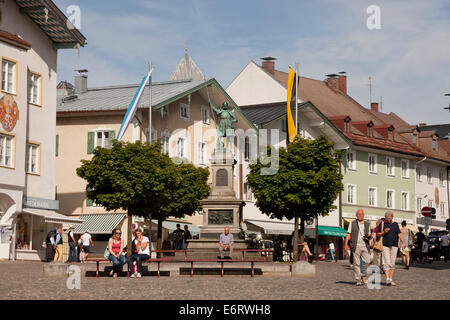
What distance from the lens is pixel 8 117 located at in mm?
37625

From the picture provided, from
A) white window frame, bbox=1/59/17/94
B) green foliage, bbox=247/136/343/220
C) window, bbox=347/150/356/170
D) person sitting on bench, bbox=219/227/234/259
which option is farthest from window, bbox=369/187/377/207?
person sitting on bench, bbox=219/227/234/259

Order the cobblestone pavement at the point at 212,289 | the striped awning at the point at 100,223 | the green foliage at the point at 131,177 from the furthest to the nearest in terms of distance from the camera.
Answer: the striped awning at the point at 100,223, the green foliage at the point at 131,177, the cobblestone pavement at the point at 212,289

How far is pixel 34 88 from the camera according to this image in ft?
136

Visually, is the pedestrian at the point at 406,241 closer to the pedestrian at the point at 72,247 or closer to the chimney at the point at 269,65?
the pedestrian at the point at 72,247

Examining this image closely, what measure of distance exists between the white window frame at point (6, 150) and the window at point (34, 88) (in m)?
3.43

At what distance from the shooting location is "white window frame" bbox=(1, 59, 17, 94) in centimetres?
3747

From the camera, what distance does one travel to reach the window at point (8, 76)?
123ft

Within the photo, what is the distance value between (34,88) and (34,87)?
0.06 m

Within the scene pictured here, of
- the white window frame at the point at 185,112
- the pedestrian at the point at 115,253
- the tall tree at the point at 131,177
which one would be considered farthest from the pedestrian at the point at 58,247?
the white window frame at the point at 185,112

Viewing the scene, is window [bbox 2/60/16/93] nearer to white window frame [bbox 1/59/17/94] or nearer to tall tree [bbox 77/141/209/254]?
white window frame [bbox 1/59/17/94]

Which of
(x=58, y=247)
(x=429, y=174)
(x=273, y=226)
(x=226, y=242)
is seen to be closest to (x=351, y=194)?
(x=273, y=226)

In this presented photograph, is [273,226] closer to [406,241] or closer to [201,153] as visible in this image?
[201,153]

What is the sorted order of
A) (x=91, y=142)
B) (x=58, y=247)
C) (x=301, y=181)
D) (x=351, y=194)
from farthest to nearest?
(x=351, y=194) → (x=91, y=142) → (x=301, y=181) → (x=58, y=247)
